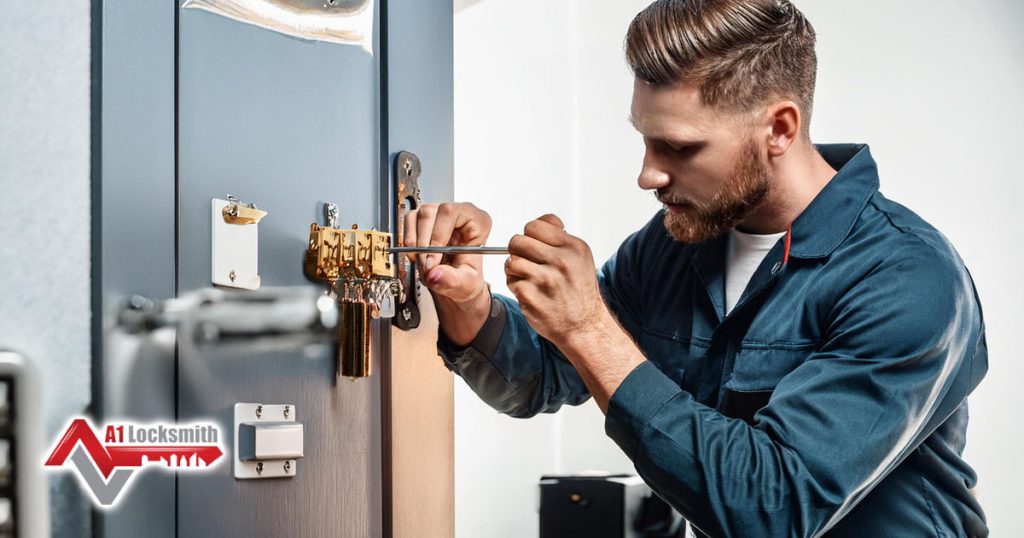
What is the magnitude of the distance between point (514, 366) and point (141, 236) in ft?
1.87

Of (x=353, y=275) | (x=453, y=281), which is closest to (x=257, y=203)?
(x=353, y=275)

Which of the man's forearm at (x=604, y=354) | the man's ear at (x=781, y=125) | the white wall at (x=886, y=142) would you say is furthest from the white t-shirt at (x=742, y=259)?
the white wall at (x=886, y=142)

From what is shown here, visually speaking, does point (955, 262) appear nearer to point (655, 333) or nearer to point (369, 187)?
point (655, 333)

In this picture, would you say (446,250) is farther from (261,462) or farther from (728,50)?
(728,50)

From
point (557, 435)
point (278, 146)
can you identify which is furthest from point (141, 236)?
point (557, 435)

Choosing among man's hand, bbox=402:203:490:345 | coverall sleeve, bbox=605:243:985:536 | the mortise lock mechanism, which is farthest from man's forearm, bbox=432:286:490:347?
coverall sleeve, bbox=605:243:985:536

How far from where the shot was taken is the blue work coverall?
1.04 m

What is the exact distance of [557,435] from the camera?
2.89 m

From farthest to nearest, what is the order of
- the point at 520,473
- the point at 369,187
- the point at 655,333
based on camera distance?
the point at 520,473 → the point at 655,333 → the point at 369,187

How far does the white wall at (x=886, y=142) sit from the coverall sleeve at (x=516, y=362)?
0.98m

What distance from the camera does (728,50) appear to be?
1.27 metres

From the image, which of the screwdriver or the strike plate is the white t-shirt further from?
the strike plate

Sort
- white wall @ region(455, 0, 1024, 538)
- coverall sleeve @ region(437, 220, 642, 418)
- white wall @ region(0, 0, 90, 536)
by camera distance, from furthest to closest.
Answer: white wall @ region(455, 0, 1024, 538), coverall sleeve @ region(437, 220, 642, 418), white wall @ region(0, 0, 90, 536)

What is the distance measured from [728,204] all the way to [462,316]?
34 cm
